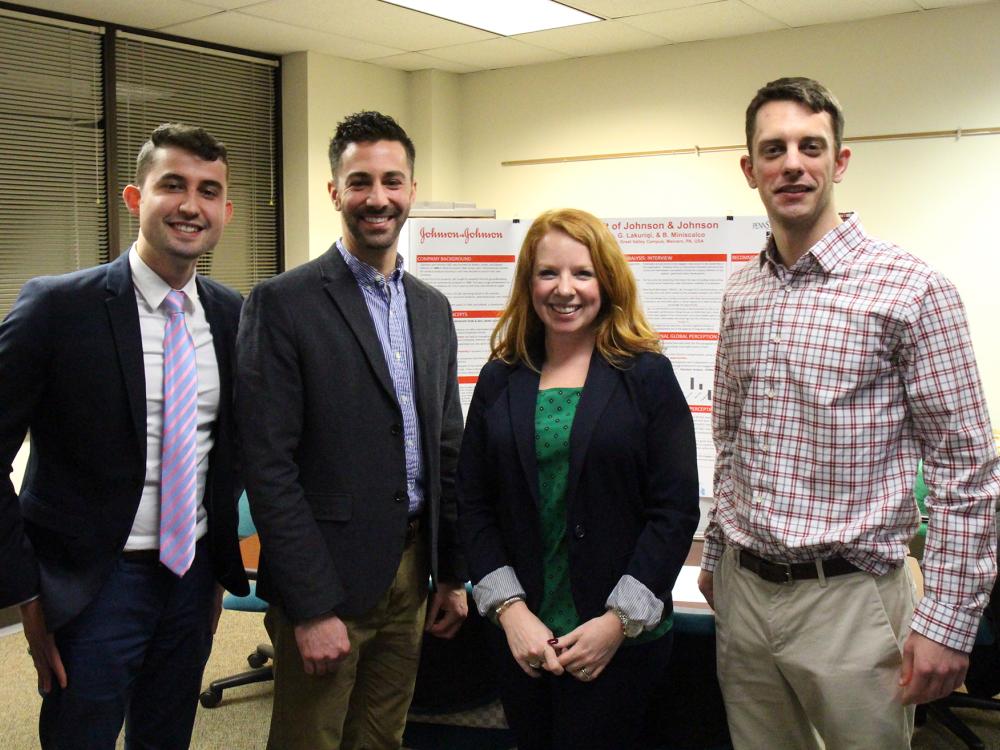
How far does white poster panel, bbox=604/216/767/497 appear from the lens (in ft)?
9.22

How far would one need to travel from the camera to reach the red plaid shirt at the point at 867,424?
58.4 inches

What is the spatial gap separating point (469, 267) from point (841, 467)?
168 cm

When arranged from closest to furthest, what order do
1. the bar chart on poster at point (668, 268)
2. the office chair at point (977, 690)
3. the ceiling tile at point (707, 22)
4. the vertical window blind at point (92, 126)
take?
the office chair at point (977, 690) → the bar chart on poster at point (668, 268) → the vertical window blind at point (92, 126) → the ceiling tile at point (707, 22)

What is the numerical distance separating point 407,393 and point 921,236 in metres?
4.04

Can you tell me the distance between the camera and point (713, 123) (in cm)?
556

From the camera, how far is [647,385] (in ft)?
5.43

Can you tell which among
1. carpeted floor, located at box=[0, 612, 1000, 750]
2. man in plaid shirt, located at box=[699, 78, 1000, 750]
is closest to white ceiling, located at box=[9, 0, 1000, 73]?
carpeted floor, located at box=[0, 612, 1000, 750]

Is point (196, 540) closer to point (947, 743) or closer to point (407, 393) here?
point (407, 393)

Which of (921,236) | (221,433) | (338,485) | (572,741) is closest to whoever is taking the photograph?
(572,741)

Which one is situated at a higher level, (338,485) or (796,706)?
(338,485)

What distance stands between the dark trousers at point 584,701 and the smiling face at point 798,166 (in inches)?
30.6

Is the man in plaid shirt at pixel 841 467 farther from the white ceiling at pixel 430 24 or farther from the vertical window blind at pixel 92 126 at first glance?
the vertical window blind at pixel 92 126

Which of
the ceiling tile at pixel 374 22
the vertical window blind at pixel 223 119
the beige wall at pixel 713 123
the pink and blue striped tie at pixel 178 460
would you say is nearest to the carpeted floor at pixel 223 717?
the pink and blue striped tie at pixel 178 460

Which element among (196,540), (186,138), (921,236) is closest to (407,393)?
(196,540)
